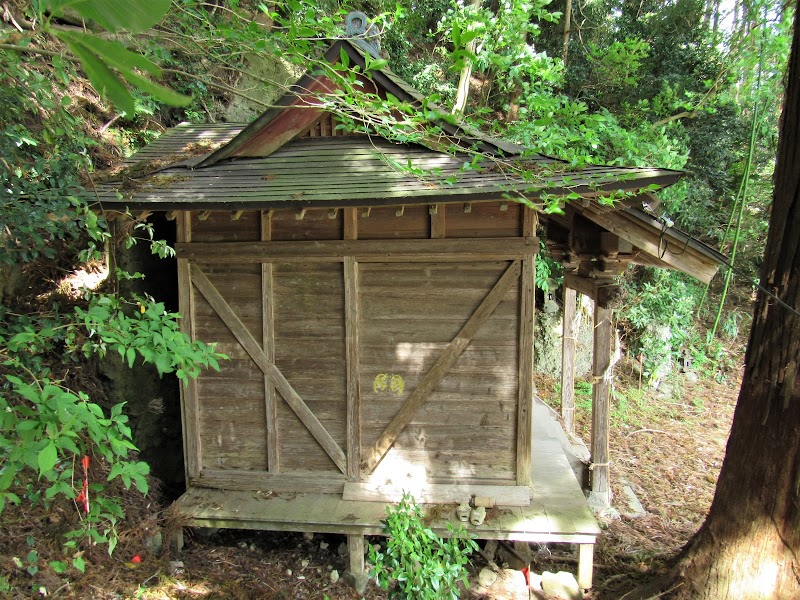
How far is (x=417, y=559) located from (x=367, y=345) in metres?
1.77

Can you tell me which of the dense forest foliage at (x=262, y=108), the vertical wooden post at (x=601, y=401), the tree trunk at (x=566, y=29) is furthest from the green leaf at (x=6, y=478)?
the tree trunk at (x=566, y=29)

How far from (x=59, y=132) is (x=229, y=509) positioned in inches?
131

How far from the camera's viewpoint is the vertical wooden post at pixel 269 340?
176 inches

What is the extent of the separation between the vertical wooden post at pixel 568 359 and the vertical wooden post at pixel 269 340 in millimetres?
4762

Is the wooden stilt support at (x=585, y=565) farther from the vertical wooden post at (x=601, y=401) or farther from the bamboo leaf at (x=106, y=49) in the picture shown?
the bamboo leaf at (x=106, y=49)

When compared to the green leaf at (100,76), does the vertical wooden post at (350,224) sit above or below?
below

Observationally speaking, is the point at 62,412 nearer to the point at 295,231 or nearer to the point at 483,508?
the point at 295,231

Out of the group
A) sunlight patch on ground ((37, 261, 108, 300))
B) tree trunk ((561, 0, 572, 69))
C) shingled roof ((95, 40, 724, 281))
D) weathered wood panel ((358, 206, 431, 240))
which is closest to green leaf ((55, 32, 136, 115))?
shingled roof ((95, 40, 724, 281))

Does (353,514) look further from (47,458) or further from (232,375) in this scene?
(47,458)

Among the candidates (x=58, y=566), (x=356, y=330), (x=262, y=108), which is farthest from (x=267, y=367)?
(x=262, y=108)

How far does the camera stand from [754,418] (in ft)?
10.4

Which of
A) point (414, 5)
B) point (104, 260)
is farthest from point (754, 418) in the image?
point (414, 5)

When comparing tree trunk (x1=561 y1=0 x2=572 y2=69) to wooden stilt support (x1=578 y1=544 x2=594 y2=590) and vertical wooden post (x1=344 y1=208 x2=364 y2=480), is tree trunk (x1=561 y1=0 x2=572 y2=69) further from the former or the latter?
wooden stilt support (x1=578 y1=544 x2=594 y2=590)

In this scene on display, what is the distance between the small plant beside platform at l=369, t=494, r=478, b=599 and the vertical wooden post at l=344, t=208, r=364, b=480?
54cm
